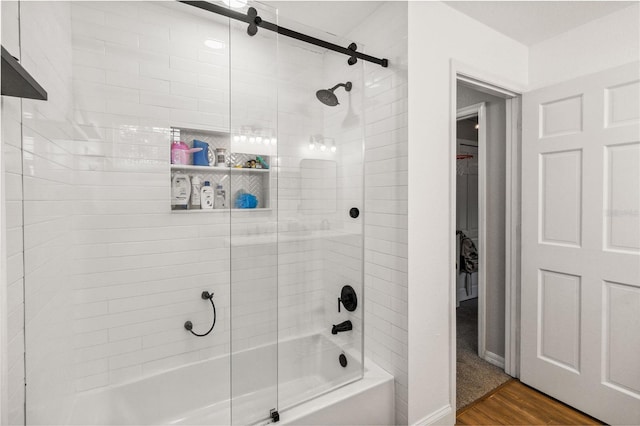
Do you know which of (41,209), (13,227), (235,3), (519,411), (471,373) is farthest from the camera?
(471,373)

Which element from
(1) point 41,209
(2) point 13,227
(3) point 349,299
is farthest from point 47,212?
(3) point 349,299

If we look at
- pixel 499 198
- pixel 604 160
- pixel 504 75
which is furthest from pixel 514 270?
pixel 504 75

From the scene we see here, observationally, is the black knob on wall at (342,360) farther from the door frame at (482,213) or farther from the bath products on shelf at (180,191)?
the door frame at (482,213)

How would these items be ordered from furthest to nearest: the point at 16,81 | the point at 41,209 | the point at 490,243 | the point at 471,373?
the point at 490,243, the point at 471,373, the point at 41,209, the point at 16,81

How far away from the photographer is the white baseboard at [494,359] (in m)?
2.49

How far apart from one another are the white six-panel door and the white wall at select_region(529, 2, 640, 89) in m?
0.11

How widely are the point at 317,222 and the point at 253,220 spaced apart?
→ 0.43 m

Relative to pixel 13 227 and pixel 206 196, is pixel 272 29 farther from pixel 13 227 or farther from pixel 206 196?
pixel 13 227

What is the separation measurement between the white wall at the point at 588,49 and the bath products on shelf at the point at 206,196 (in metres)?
2.34

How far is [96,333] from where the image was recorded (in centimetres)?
167

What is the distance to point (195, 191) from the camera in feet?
6.18

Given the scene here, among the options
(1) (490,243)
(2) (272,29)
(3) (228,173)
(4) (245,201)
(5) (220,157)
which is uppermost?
(2) (272,29)

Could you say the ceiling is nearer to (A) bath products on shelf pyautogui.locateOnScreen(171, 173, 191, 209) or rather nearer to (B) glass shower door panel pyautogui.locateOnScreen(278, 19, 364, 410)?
(B) glass shower door panel pyautogui.locateOnScreen(278, 19, 364, 410)

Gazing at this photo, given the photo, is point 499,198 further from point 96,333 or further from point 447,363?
point 96,333
